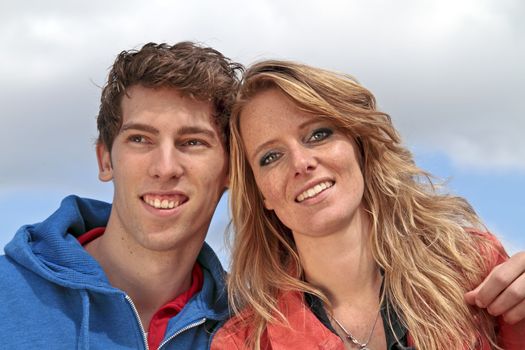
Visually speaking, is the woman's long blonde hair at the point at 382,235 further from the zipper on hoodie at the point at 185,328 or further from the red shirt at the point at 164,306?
the red shirt at the point at 164,306

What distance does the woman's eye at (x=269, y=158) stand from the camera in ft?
13.3

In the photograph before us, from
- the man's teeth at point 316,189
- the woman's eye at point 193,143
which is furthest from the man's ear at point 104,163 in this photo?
the man's teeth at point 316,189

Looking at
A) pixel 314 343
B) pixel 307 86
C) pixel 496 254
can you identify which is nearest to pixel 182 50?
pixel 307 86

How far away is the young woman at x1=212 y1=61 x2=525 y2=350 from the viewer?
3854 millimetres

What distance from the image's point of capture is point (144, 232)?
14.2ft

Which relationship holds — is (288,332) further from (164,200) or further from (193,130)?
(193,130)

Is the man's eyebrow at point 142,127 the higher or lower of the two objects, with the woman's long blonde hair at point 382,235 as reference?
higher

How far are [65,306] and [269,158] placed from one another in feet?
5.19

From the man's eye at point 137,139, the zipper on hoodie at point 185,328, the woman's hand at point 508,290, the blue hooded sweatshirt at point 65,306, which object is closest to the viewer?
the woman's hand at point 508,290

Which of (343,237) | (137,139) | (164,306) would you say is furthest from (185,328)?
(137,139)

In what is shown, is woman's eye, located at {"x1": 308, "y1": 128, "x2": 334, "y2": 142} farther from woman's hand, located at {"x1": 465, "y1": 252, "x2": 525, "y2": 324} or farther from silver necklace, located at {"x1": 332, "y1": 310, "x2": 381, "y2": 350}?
woman's hand, located at {"x1": 465, "y1": 252, "x2": 525, "y2": 324}

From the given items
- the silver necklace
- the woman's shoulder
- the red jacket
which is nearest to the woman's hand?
the red jacket

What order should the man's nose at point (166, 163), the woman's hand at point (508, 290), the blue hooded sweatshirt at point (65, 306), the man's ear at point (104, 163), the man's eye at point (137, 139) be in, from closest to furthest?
the woman's hand at point (508, 290) < the blue hooded sweatshirt at point (65, 306) < the man's nose at point (166, 163) < the man's eye at point (137, 139) < the man's ear at point (104, 163)

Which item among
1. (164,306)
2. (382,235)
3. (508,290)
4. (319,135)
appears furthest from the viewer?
(164,306)
